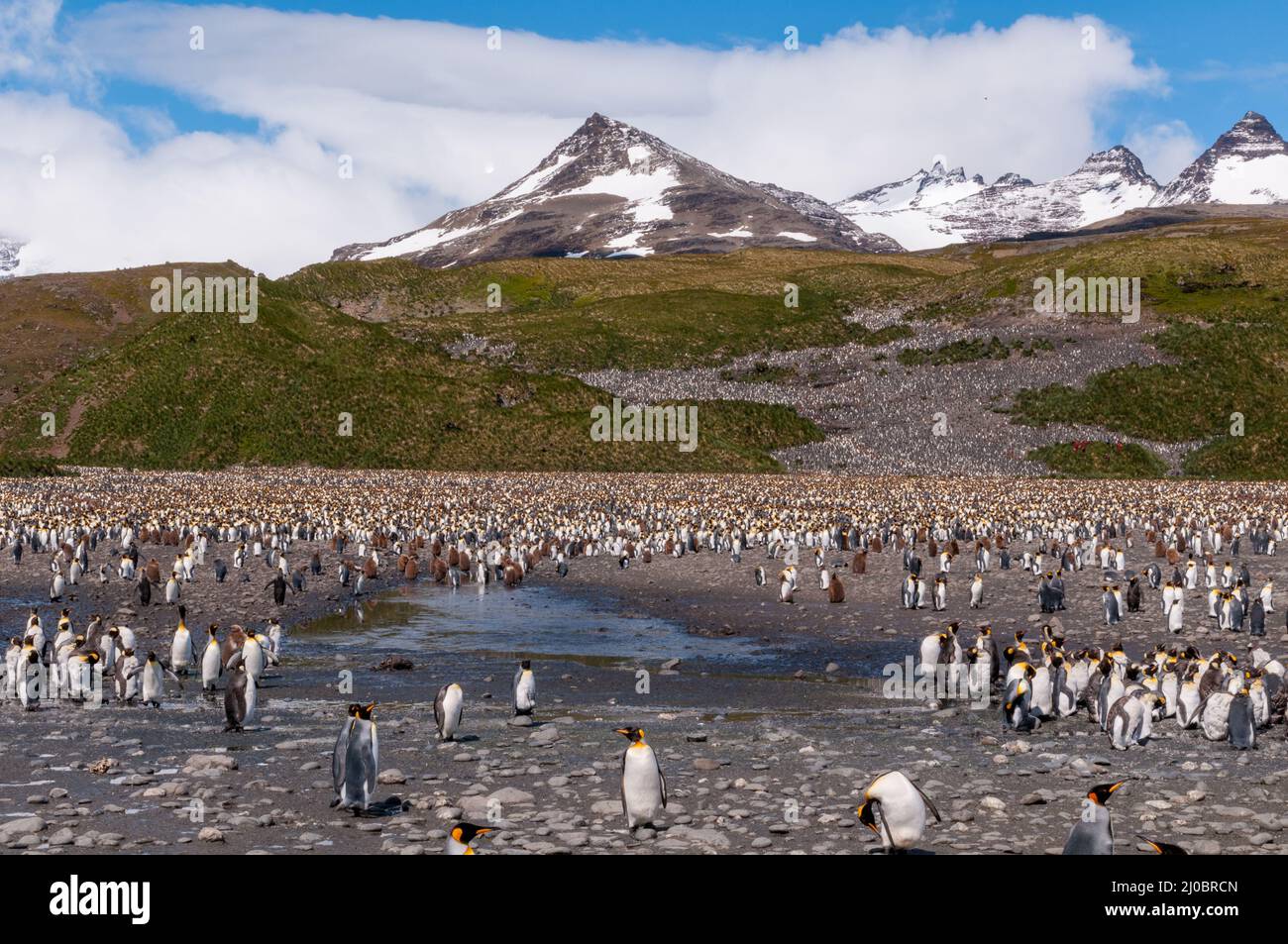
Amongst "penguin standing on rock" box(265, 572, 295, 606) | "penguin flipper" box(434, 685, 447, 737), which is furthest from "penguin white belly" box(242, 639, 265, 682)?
"penguin standing on rock" box(265, 572, 295, 606)

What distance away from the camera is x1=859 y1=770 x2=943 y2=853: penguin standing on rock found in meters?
8.55

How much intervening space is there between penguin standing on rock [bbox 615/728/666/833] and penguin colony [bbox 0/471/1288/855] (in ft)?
0.05

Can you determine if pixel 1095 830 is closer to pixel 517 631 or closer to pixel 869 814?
pixel 869 814

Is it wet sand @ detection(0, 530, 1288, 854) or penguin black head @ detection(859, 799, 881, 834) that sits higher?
penguin black head @ detection(859, 799, 881, 834)

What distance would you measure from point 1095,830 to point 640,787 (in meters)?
3.42

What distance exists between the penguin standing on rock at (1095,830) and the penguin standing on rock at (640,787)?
3167mm

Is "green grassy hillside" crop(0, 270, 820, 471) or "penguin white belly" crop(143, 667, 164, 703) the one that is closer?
"penguin white belly" crop(143, 667, 164, 703)

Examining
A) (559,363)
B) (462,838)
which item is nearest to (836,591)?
(462,838)

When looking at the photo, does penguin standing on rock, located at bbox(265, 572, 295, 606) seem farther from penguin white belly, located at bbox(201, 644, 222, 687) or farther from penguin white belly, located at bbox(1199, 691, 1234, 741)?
penguin white belly, located at bbox(1199, 691, 1234, 741)

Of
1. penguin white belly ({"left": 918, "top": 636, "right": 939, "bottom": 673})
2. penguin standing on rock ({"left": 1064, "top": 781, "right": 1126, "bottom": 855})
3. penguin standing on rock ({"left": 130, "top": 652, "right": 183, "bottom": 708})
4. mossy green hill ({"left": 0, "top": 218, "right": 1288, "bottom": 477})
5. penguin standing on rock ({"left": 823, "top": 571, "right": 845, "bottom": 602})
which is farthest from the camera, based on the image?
mossy green hill ({"left": 0, "top": 218, "right": 1288, "bottom": 477})

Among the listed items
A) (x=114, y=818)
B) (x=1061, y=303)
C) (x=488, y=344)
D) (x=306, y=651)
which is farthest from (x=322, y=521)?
Answer: (x=1061, y=303)

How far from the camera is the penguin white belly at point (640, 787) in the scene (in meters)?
9.34

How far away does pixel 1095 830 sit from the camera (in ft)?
25.5
